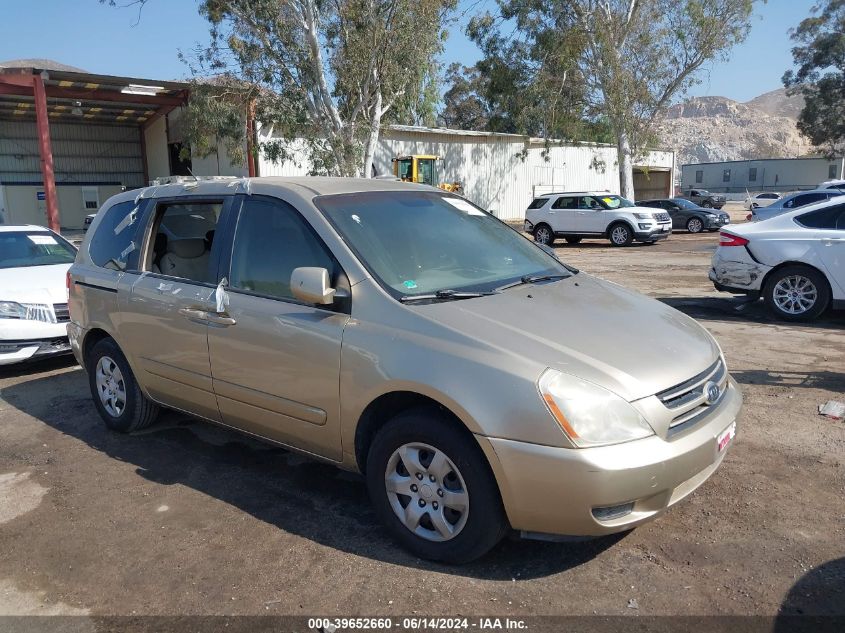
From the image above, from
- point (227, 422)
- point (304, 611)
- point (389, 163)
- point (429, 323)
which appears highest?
point (389, 163)

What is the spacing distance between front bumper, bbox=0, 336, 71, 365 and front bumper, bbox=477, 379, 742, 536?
565 centimetres

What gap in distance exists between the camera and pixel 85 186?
37625mm

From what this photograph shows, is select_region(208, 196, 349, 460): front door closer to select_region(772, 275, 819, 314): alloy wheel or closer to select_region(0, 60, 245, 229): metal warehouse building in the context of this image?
select_region(772, 275, 819, 314): alloy wheel

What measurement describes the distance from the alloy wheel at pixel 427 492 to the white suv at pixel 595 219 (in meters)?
20.1

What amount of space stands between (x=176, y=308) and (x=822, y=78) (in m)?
58.1

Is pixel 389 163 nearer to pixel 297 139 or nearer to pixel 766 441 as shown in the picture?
pixel 297 139

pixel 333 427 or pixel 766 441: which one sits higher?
pixel 333 427

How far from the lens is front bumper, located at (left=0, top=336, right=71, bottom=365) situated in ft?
22.1

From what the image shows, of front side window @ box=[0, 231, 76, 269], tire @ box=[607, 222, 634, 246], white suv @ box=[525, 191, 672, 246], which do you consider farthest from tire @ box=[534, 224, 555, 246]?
front side window @ box=[0, 231, 76, 269]

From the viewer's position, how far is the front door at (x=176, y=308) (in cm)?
421

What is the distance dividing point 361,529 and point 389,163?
1124 inches

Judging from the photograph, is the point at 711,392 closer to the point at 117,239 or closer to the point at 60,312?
the point at 117,239

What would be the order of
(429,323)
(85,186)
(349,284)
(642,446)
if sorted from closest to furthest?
1. (642,446)
2. (429,323)
3. (349,284)
4. (85,186)

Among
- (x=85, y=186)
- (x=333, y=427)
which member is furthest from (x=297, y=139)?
(x=333, y=427)
